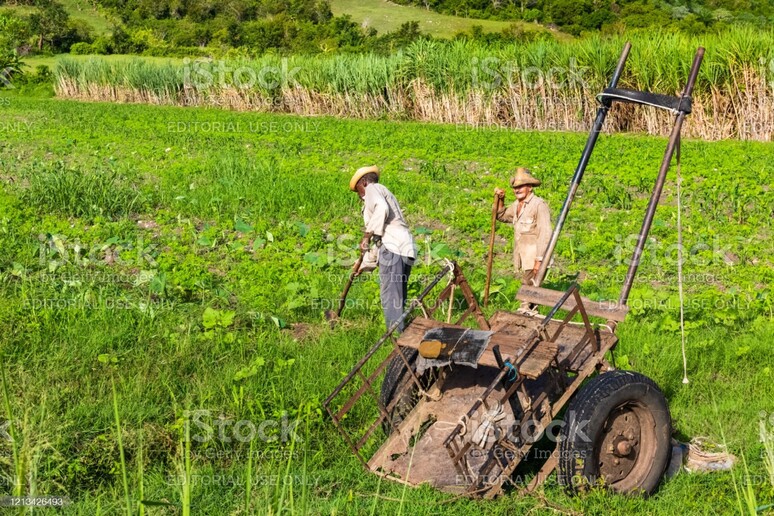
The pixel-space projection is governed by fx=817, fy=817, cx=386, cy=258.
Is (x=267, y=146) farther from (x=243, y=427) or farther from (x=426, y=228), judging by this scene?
(x=243, y=427)

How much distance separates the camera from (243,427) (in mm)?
6105

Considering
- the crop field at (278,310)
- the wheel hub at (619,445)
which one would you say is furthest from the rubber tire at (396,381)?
the wheel hub at (619,445)

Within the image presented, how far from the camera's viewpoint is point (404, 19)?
78.4m

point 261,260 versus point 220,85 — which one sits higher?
point 261,260

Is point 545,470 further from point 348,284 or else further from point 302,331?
point 302,331

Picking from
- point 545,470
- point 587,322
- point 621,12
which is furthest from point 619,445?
point 621,12

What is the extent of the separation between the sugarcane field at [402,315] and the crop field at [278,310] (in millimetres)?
37

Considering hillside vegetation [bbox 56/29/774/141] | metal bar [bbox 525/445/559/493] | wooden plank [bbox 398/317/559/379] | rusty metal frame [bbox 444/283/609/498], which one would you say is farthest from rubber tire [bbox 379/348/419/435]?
hillside vegetation [bbox 56/29/774/141]

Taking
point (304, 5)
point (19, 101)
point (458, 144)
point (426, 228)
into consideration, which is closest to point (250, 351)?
point (426, 228)

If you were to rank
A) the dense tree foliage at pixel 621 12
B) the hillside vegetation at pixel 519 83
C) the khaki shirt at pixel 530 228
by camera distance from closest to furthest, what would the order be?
the khaki shirt at pixel 530 228
the hillside vegetation at pixel 519 83
the dense tree foliage at pixel 621 12

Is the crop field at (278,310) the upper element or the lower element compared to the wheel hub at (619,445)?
lower

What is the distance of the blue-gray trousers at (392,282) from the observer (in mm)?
7727

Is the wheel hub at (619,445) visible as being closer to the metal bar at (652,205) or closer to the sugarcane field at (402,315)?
the sugarcane field at (402,315)

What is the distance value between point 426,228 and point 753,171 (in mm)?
6834
